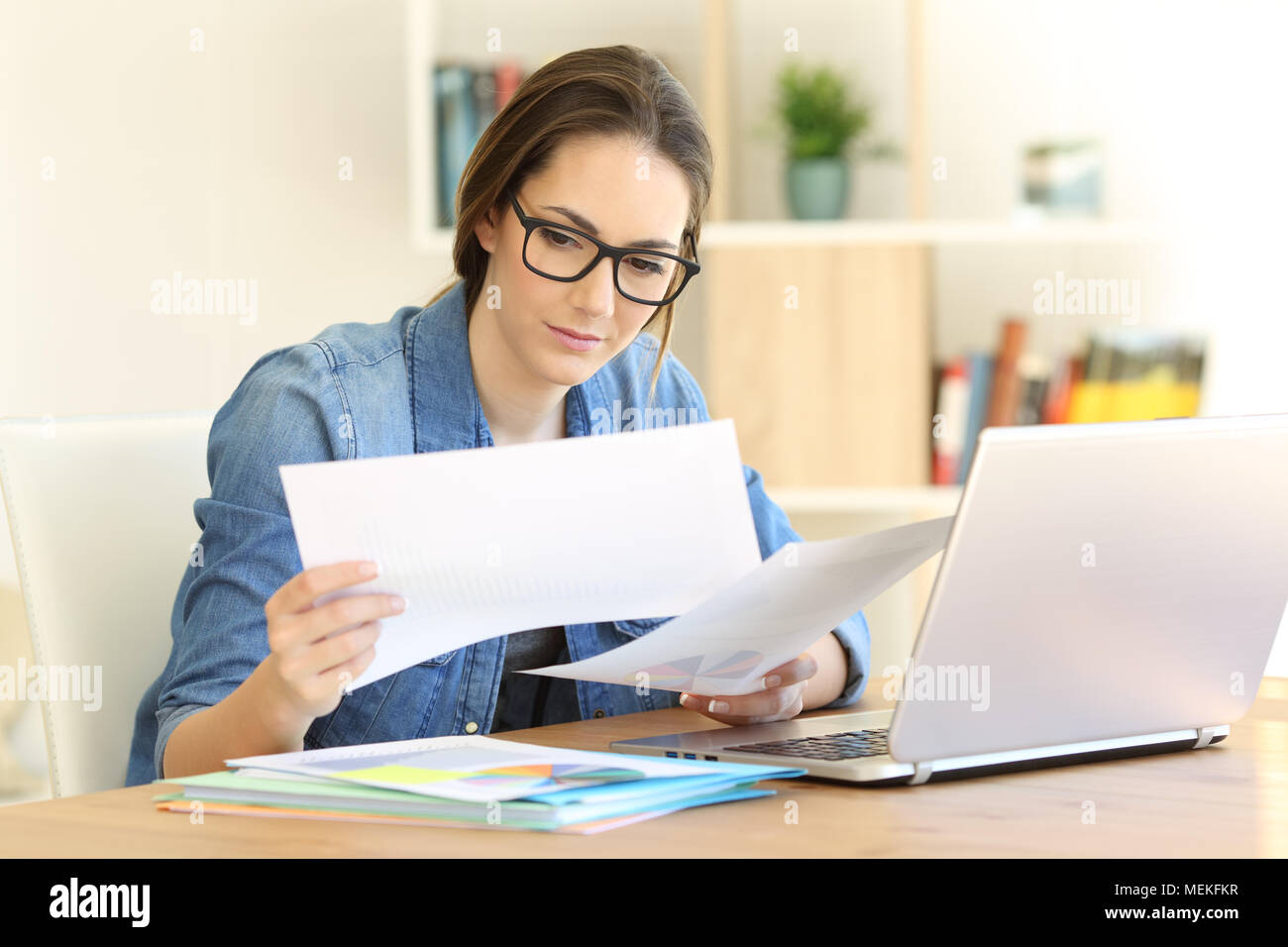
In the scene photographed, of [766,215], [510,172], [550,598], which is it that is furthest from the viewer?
[766,215]

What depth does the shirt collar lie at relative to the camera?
136 cm

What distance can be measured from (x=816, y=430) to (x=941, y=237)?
1.53ft

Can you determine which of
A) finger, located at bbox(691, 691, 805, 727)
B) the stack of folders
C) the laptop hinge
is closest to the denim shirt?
finger, located at bbox(691, 691, 805, 727)

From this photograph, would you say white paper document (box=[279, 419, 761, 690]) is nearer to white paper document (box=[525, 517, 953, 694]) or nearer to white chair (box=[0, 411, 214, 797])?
white paper document (box=[525, 517, 953, 694])

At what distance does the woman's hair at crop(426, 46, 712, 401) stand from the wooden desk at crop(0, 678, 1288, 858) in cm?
72

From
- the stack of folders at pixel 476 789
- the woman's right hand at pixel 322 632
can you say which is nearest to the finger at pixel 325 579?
the woman's right hand at pixel 322 632

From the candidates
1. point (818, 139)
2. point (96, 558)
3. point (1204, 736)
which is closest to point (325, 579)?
point (96, 558)

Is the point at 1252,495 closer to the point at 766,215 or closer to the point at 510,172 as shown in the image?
the point at 510,172

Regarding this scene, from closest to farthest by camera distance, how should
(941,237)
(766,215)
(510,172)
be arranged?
(510,172), (941,237), (766,215)

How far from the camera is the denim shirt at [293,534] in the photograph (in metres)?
1.10

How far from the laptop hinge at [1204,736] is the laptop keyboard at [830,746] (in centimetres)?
23

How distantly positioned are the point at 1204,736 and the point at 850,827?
0.40 m

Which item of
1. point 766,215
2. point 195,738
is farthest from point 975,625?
Result: point 766,215

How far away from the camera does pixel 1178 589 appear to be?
0.91 m
